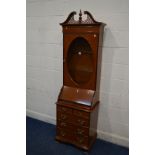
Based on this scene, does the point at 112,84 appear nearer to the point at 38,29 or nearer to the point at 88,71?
the point at 88,71

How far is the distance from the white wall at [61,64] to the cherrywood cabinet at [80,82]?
0.39ft

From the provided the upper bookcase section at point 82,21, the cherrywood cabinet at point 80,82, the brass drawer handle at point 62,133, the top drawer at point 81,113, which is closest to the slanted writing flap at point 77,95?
the cherrywood cabinet at point 80,82

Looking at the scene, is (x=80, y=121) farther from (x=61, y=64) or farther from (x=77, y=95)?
(x=61, y=64)

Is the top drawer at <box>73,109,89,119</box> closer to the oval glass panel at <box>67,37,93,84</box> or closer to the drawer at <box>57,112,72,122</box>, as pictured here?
the drawer at <box>57,112,72,122</box>

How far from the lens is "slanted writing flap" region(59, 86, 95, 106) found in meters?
2.17

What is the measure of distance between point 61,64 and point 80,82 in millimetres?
417

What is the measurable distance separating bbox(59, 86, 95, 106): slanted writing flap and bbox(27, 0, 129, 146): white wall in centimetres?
26

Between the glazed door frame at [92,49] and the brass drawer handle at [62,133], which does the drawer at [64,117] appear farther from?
the glazed door frame at [92,49]

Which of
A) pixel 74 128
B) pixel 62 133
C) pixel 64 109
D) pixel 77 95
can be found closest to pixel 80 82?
pixel 77 95

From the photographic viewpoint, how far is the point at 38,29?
8.77ft

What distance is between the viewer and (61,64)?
8.45 ft
